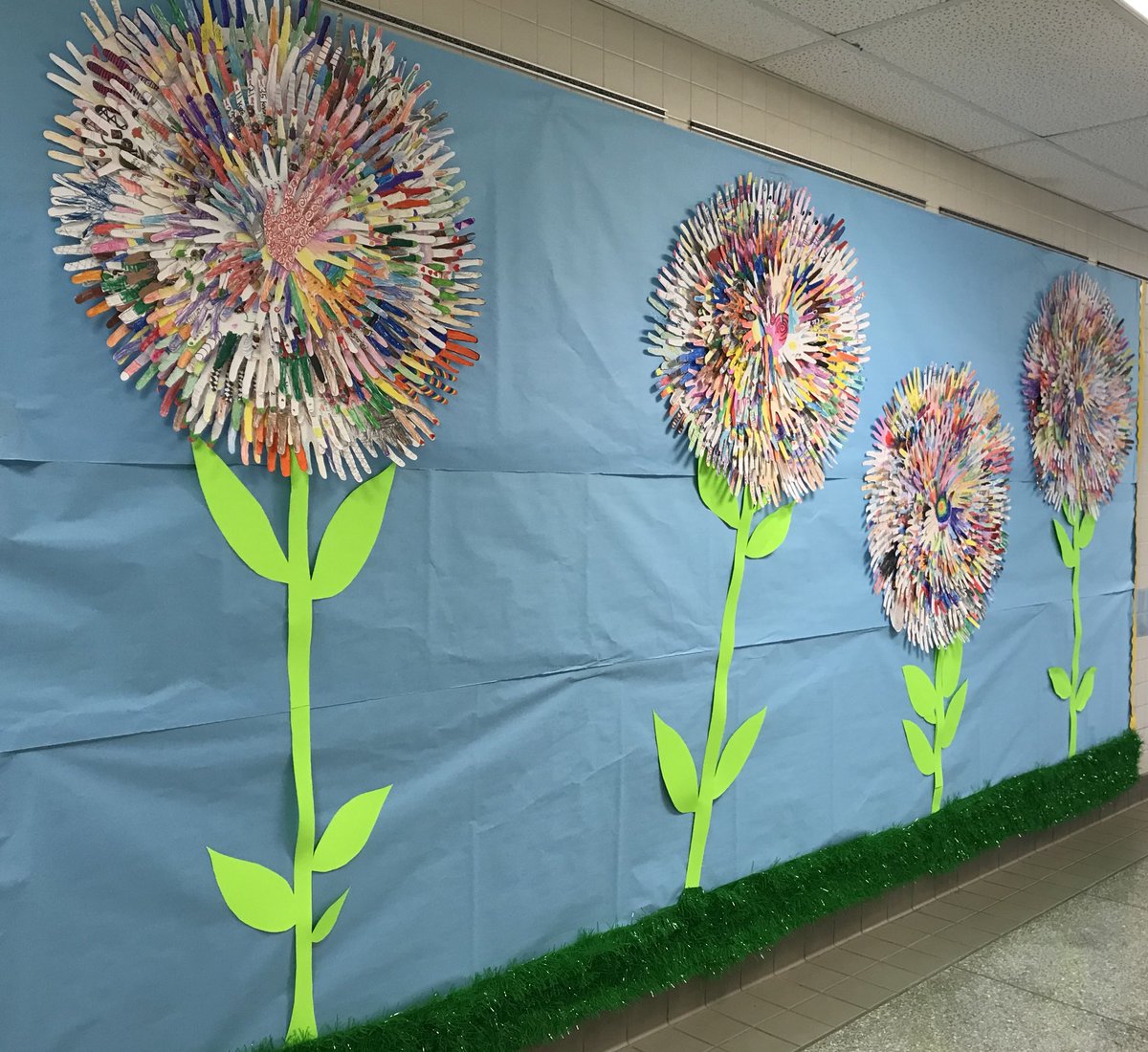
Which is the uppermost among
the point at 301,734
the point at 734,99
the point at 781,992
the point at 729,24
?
the point at 729,24

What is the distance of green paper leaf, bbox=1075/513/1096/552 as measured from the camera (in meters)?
4.13

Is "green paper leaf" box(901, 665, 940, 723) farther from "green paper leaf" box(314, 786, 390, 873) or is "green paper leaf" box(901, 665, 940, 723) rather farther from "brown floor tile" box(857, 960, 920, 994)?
"green paper leaf" box(314, 786, 390, 873)

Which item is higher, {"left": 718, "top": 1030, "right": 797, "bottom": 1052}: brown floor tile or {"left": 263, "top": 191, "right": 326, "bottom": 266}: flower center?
{"left": 263, "top": 191, "right": 326, "bottom": 266}: flower center

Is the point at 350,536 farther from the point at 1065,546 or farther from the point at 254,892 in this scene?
the point at 1065,546

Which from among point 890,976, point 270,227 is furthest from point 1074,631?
point 270,227

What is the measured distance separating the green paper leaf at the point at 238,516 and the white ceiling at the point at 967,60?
139 centimetres

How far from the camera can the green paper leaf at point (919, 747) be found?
3329 mm

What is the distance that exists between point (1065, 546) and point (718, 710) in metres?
2.09

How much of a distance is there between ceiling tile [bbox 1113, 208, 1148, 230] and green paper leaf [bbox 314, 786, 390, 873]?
154 inches

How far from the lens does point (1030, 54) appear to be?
2.68 metres

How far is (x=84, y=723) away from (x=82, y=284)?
2.25 ft

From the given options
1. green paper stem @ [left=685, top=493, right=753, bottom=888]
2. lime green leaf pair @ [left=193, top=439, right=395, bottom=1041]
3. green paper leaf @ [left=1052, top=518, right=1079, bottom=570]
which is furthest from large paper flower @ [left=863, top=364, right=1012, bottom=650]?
lime green leaf pair @ [left=193, top=439, right=395, bottom=1041]

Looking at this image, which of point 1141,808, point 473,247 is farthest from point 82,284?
point 1141,808

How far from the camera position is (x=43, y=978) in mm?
1622
